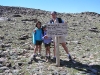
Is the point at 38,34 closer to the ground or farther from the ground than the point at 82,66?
farther from the ground

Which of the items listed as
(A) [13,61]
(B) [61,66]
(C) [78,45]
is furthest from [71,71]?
(C) [78,45]

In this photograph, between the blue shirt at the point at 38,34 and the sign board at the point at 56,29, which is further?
the blue shirt at the point at 38,34

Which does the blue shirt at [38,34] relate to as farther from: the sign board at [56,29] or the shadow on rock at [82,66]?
the shadow on rock at [82,66]

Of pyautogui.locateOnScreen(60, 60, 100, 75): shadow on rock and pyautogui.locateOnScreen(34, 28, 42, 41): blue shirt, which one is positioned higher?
pyautogui.locateOnScreen(34, 28, 42, 41): blue shirt

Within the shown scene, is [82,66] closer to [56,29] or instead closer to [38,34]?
[56,29]

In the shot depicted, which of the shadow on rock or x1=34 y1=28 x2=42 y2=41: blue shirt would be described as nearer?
the shadow on rock

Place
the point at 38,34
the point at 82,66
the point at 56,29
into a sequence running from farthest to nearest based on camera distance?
the point at 38,34
the point at 82,66
the point at 56,29

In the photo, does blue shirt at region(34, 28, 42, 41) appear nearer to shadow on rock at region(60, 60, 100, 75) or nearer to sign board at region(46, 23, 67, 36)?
sign board at region(46, 23, 67, 36)

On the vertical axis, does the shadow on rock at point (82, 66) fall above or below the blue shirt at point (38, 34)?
below

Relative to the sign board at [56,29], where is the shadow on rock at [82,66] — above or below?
below

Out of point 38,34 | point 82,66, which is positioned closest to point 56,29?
point 38,34

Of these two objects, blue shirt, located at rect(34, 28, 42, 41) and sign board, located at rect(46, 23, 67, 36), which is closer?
sign board, located at rect(46, 23, 67, 36)

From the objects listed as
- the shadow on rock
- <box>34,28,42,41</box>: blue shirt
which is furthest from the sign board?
the shadow on rock

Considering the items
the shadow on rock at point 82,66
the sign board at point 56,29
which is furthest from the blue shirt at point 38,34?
the shadow on rock at point 82,66
